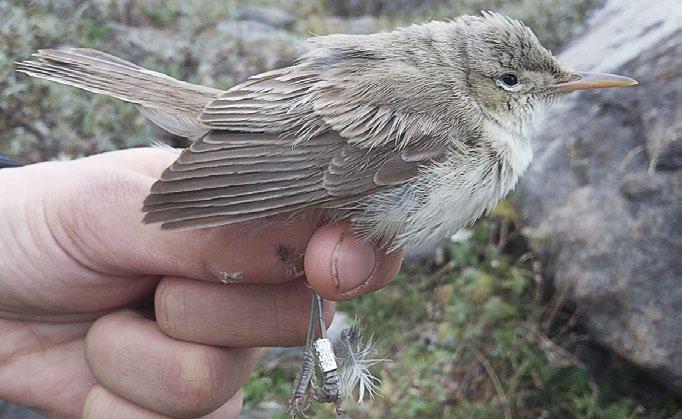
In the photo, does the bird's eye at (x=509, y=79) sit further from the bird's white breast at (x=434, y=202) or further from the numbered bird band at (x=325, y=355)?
the numbered bird band at (x=325, y=355)

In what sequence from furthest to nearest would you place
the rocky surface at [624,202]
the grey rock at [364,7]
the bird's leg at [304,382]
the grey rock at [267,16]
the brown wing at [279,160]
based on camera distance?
1. the grey rock at [364,7]
2. the grey rock at [267,16]
3. the rocky surface at [624,202]
4. the bird's leg at [304,382]
5. the brown wing at [279,160]

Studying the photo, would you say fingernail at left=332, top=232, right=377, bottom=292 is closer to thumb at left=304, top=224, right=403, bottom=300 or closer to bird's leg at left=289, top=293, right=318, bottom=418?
thumb at left=304, top=224, right=403, bottom=300

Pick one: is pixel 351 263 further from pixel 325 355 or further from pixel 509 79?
pixel 509 79

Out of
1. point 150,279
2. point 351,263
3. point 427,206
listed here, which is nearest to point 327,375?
point 351,263

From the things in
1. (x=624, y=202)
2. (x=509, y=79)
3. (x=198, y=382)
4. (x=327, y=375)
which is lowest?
(x=198, y=382)

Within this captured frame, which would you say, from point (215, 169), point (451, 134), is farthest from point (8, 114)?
point (451, 134)

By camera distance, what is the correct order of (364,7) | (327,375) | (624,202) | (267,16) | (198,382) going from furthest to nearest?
(364,7)
(267,16)
(624,202)
(198,382)
(327,375)

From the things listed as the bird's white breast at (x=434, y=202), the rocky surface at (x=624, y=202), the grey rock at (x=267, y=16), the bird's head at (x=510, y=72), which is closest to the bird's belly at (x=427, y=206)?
the bird's white breast at (x=434, y=202)
